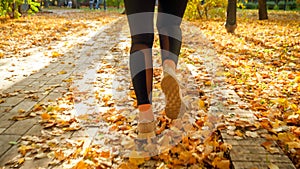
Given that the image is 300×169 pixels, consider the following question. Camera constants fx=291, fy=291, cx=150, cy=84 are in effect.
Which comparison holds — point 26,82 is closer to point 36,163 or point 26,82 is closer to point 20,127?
point 20,127

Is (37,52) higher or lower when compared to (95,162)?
higher

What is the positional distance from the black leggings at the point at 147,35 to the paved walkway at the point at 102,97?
0.53 metres

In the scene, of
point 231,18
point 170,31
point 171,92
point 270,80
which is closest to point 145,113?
point 171,92

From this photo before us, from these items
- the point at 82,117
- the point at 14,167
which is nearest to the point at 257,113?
the point at 82,117

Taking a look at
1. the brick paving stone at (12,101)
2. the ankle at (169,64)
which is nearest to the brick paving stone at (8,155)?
the brick paving stone at (12,101)

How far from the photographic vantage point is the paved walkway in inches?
73.5

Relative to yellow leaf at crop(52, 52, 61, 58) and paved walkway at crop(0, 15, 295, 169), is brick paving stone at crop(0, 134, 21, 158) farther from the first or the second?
yellow leaf at crop(52, 52, 61, 58)

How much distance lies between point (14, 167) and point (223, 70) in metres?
3.07

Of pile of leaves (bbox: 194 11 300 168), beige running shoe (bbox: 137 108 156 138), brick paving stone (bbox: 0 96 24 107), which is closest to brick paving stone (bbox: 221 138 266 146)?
pile of leaves (bbox: 194 11 300 168)

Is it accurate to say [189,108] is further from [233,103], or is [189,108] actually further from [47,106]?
[47,106]

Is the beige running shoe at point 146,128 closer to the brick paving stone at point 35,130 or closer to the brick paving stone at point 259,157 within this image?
the brick paving stone at point 259,157

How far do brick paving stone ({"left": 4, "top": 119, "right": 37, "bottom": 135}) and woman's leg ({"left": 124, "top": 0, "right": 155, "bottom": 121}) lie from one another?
1050 mm

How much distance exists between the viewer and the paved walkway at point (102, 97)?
73.5 inches

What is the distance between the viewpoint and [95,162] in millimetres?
1827
